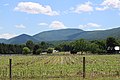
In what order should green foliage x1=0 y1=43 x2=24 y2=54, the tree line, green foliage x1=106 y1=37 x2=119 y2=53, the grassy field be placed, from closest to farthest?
the grassy field, green foliage x1=106 y1=37 x2=119 y2=53, the tree line, green foliage x1=0 y1=43 x2=24 y2=54

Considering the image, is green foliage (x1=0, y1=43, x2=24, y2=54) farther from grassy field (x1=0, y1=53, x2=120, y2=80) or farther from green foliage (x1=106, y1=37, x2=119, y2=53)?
grassy field (x1=0, y1=53, x2=120, y2=80)

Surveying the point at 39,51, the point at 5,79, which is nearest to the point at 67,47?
the point at 39,51

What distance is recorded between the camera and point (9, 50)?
590ft

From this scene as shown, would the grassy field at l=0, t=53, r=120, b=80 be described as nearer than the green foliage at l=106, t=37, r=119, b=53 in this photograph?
Yes

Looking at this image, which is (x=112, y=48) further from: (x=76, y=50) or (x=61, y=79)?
(x=61, y=79)

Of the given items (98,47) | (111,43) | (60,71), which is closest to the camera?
(60,71)

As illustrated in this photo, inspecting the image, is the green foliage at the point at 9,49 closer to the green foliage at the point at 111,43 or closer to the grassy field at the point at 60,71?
the green foliage at the point at 111,43

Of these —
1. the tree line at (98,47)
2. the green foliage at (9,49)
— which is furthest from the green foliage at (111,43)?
the green foliage at (9,49)

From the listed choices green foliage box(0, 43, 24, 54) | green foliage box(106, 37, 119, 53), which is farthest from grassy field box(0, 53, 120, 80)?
green foliage box(0, 43, 24, 54)

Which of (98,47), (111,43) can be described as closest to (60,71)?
(111,43)

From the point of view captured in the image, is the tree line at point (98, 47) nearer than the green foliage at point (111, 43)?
No

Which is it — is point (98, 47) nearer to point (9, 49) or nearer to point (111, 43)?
point (111, 43)

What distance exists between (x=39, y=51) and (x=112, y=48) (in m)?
37.4

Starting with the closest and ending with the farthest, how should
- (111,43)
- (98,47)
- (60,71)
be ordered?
(60,71), (111,43), (98,47)
